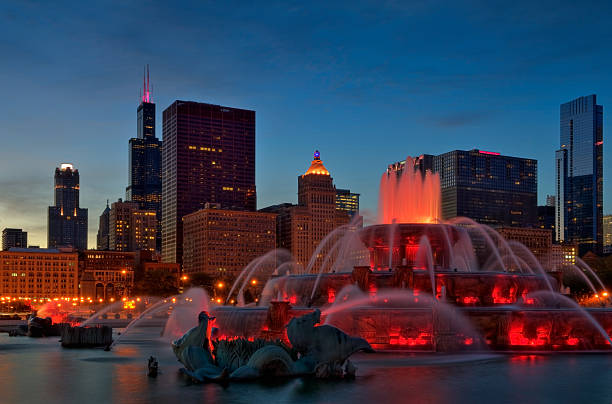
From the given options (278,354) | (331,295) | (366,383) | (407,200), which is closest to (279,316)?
(331,295)

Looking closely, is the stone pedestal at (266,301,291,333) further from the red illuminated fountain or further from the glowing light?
the glowing light

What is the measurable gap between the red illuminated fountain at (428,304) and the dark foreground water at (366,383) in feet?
7.08

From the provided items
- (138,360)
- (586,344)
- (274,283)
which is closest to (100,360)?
(138,360)

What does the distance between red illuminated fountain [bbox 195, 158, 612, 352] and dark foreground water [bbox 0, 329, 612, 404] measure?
7.08 ft

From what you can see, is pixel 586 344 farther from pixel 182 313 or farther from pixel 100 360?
pixel 182 313

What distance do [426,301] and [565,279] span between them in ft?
215

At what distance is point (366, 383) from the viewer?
A: 90.5ft

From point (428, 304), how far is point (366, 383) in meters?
14.4

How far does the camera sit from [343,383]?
27.9 metres

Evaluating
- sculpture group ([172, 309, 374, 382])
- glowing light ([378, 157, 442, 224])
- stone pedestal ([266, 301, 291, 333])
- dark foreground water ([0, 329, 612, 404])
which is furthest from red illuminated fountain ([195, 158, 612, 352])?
sculpture group ([172, 309, 374, 382])

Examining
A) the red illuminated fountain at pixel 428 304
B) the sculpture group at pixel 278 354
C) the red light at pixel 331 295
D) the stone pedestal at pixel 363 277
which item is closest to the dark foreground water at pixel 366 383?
the sculpture group at pixel 278 354

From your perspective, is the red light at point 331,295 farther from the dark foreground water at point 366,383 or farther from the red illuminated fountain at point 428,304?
the dark foreground water at point 366,383

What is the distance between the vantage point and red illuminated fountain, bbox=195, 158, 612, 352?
38.7 metres

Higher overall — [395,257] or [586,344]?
[395,257]
